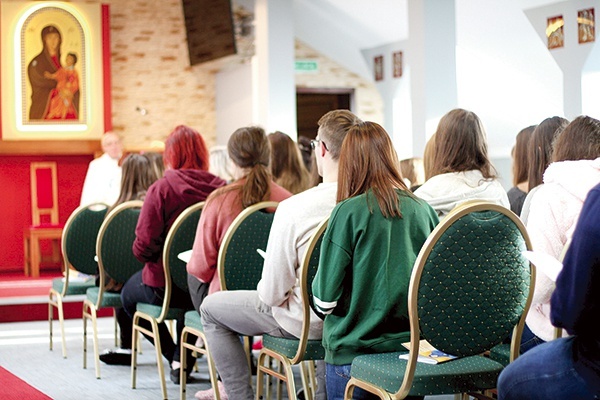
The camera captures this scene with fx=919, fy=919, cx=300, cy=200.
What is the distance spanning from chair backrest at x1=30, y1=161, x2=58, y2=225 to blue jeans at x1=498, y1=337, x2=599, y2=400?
8858mm

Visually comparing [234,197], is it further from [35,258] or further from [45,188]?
[45,188]

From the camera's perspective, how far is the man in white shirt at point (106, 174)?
366 inches

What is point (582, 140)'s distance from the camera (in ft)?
8.61

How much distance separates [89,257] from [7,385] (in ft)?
2.72

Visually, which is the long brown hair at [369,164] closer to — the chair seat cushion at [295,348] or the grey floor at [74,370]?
the chair seat cushion at [295,348]

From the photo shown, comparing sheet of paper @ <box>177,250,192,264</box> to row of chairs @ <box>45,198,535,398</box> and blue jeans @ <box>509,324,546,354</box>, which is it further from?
blue jeans @ <box>509,324,546,354</box>

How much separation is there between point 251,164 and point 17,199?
7.62 metres

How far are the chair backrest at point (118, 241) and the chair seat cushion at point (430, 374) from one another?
233 cm

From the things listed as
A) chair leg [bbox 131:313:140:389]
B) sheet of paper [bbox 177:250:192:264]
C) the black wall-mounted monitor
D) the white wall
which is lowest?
chair leg [bbox 131:313:140:389]

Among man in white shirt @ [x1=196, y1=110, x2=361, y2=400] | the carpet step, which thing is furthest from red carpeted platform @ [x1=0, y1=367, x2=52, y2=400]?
the carpet step

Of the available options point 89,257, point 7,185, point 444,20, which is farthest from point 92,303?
point 7,185

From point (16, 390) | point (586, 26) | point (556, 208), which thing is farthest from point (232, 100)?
point (556, 208)

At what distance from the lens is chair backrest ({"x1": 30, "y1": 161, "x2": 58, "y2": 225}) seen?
33.9ft

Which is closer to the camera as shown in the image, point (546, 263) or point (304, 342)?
point (546, 263)
